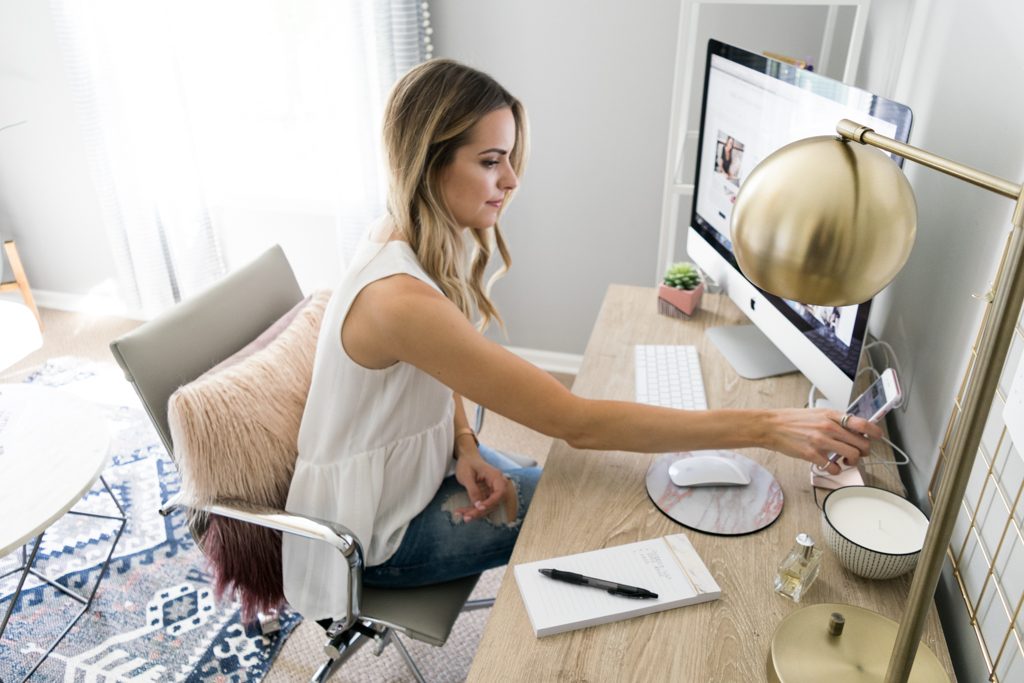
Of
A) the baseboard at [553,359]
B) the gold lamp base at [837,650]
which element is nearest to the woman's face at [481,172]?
the gold lamp base at [837,650]

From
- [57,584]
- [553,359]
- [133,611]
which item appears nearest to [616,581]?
[133,611]

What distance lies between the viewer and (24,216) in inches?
126

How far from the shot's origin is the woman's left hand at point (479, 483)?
1297mm

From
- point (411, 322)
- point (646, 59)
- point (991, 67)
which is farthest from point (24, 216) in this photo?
point (991, 67)

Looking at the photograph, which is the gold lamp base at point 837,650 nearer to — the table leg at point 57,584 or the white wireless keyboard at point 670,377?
the white wireless keyboard at point 670,377

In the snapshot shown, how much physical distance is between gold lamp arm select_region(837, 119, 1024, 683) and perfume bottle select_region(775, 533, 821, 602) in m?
0.28

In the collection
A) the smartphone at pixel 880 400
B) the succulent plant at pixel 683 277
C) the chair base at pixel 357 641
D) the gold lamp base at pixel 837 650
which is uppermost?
the smartphone at pixel 880 400

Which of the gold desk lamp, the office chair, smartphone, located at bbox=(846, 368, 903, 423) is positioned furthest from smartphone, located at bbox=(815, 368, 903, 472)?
the office chair

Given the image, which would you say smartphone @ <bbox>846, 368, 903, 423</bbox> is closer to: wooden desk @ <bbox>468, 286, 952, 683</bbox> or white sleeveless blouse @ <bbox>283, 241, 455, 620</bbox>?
wooden desk @ <bbox>468, 286, 952, 683</bbox>

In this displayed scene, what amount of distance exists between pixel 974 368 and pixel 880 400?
0.56m

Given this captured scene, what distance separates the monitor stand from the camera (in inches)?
56.1

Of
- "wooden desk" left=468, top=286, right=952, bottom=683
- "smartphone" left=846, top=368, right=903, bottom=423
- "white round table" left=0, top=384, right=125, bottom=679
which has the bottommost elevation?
"white round table" left=0, top=384, right=125, bottom=679

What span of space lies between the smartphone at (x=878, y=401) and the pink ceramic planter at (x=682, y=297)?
55 cm

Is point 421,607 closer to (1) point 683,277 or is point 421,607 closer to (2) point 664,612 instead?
(2) point 664,612
